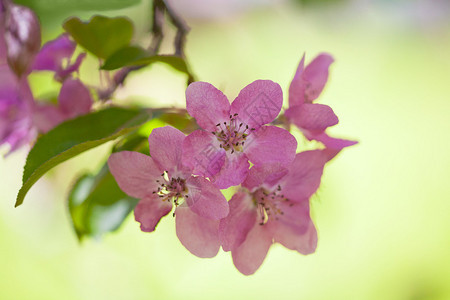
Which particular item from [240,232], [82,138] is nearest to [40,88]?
[82,138]

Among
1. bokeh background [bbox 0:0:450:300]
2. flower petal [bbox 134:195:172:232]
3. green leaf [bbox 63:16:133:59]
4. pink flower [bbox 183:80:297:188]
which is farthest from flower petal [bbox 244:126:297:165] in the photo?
bokeh background [bbox 0:0:450:300]

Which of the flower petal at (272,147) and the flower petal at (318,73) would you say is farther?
the flower petal at (318,73)

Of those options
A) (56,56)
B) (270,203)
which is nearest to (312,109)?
(270,203)

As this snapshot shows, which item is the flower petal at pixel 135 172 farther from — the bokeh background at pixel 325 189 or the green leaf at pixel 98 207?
the bokeh background at pixel 325 189

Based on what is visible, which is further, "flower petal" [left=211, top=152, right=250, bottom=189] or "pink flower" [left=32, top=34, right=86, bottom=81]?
"pink flower" [left=32, top=34, right=86, bottom=81]

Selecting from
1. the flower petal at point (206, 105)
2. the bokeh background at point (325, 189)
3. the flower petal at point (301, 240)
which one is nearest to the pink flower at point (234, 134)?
the flower petal at point (206, 105)

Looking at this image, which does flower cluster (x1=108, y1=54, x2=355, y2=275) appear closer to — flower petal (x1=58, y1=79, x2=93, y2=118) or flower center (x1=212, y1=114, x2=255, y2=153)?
flower center (x1=212, y1=114, x2=255, y2=153)
